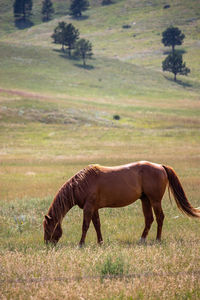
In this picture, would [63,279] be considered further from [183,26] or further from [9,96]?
[183,26]

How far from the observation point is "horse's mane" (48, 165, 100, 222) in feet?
29.1

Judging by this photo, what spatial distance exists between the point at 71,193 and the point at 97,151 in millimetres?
29352

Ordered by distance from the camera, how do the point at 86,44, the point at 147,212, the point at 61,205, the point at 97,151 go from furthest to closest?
the point at 86,44
the point at 97,151
the point at 147,212
the point at 61,205

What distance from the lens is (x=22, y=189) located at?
1991cm

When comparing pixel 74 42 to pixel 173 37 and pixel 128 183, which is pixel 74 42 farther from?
pixel 128 183

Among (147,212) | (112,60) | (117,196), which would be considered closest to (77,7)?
(112,60)

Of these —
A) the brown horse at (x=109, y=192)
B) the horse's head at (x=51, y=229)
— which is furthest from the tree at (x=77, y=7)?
the horse's head at (x=51, y=229)

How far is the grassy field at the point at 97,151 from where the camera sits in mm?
6094

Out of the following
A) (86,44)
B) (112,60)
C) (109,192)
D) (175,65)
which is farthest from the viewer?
(112,60)

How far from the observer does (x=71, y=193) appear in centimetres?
910

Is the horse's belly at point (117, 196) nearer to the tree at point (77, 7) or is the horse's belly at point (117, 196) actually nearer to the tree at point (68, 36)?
the tree at point (68, 36)

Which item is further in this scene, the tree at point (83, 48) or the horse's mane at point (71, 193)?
the tree at point (83, 48)

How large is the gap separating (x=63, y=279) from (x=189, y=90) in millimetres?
102273

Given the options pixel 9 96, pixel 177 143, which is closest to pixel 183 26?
pixel 9 96
